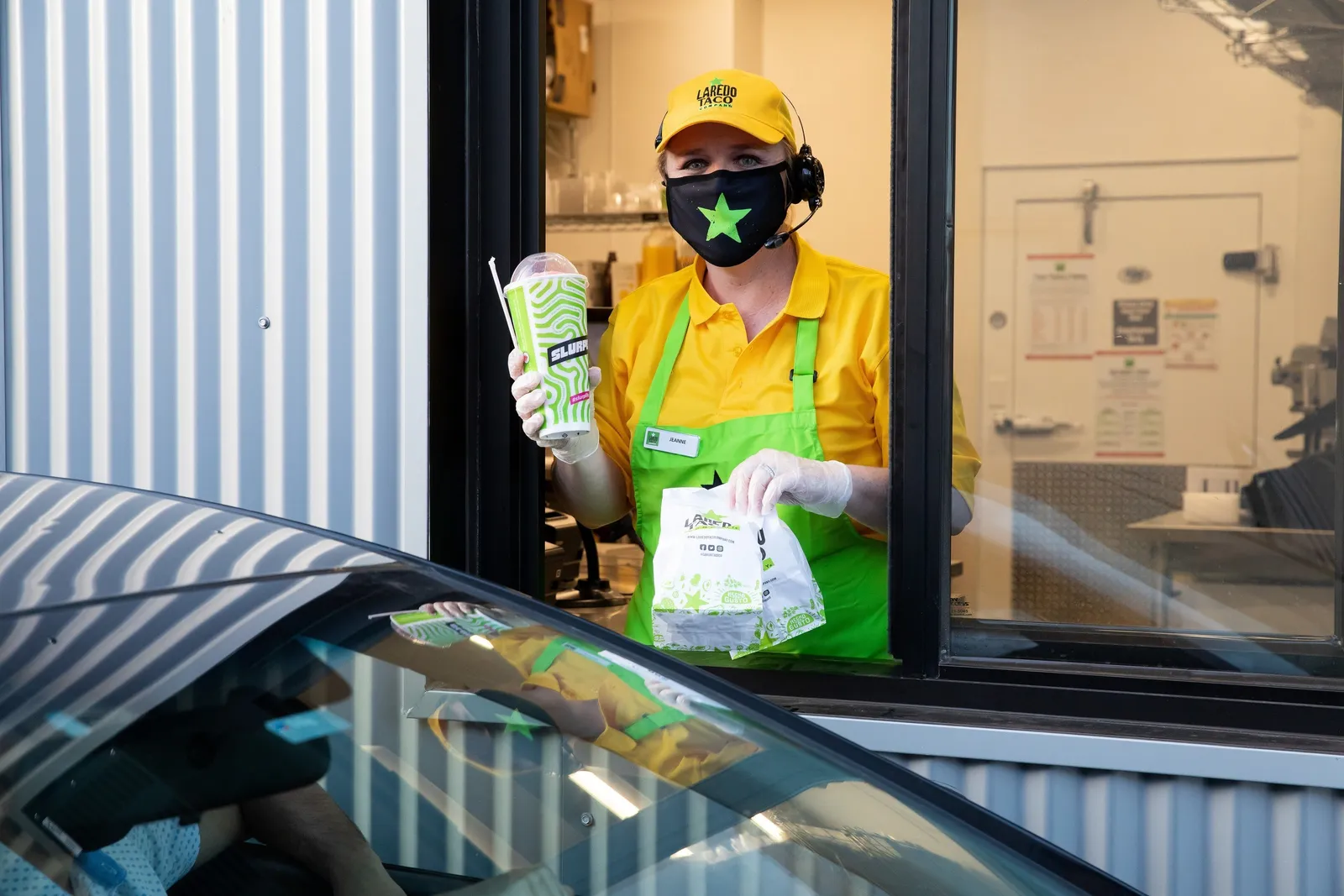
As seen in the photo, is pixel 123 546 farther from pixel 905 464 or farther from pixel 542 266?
pixel 905 464

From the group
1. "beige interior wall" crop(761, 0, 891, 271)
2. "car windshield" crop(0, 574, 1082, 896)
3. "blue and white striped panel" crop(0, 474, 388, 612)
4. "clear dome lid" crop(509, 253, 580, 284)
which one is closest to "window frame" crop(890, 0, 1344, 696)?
"clear dome lid" crop(509, 253, 580, 284)

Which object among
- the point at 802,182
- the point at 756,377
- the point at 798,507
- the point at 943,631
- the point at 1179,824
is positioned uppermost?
the point at 802,182

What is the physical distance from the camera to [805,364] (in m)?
2.48

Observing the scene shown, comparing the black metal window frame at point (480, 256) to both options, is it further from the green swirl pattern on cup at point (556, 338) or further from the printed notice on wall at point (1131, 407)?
the printed notice on wall at point (1131, 407)

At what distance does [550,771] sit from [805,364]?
1336mm

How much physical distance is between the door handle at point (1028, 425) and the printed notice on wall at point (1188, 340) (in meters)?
0.27

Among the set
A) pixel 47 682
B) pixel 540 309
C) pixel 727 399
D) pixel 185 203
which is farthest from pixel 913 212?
pixel 47 682

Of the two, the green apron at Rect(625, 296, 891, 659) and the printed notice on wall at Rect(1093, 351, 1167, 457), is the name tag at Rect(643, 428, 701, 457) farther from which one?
the printed notice on wall at Rect(1093, 351, 1167, 457)

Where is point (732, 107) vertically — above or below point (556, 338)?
above

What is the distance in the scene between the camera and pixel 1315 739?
2150 millimetres

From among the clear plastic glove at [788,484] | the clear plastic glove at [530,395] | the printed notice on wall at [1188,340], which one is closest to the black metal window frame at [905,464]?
the clear plastic glove at [788,484]

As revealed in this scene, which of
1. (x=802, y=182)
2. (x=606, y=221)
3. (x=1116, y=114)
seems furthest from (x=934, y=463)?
(x=606, y=221)

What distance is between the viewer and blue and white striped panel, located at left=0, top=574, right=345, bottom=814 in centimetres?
109

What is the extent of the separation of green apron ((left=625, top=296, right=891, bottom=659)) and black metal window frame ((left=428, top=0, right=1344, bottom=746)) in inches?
3.3
